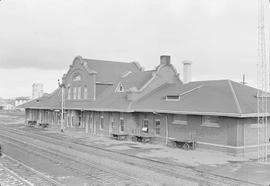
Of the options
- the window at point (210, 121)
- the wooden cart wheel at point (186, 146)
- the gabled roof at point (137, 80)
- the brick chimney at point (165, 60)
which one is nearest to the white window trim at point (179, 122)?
the wooden cart wheel at point (186, 146)

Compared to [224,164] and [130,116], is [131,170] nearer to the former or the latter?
[224,164]

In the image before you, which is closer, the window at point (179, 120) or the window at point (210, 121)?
the window at point (210, 121)

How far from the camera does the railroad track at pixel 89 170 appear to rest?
639 inches

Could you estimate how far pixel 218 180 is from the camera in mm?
17031

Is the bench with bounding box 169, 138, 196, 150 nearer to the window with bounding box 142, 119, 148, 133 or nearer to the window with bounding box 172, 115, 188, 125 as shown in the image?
the window with bounding box 172, 115, 188, 125

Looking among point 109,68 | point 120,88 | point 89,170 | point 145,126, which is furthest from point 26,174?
point 109,68

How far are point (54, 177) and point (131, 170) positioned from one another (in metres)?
4.25

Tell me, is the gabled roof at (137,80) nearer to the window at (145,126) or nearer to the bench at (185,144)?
the window at (145,126)

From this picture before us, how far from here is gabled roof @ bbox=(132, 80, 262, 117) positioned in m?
25.7

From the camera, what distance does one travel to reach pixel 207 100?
28.7 metres

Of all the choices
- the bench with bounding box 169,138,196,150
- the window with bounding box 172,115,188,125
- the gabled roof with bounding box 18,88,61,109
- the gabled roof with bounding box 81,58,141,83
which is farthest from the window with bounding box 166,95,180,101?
the gabled roof with bounding box 18,88,61,109

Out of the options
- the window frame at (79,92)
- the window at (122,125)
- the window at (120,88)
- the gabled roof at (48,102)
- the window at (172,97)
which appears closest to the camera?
the window at (172,97)

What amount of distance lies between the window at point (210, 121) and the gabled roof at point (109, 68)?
21016mm

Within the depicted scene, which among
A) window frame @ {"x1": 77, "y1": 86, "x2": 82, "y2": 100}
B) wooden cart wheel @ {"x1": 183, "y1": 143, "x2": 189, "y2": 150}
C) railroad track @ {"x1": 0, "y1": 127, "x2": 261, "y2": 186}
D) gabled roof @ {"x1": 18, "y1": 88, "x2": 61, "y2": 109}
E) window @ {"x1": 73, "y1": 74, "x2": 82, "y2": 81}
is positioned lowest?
railroad track @ {"x1": 0, "y1": 127, "x2": 261, "y2": 186}
